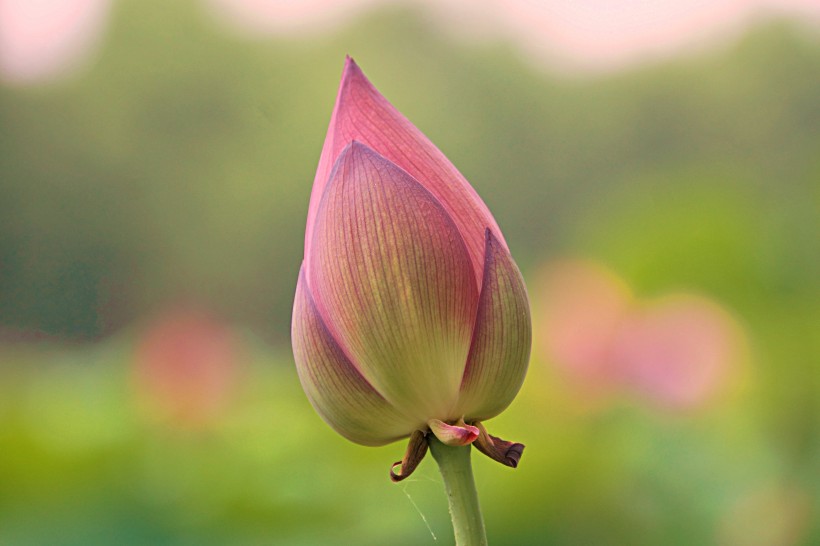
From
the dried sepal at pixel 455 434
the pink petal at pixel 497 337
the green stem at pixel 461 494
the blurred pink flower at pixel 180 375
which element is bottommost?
the blurred pink flower at pixel 180 375

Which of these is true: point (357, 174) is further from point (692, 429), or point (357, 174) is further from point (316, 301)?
point (692, 429)

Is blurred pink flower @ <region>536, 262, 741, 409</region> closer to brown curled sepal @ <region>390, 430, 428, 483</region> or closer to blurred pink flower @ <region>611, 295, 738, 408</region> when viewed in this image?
blurred pink flower @ <region>611, 295, 738, 408</region>

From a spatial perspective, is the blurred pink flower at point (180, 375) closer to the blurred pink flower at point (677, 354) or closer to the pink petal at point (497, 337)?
the blurred pink flower at point (677, 354)

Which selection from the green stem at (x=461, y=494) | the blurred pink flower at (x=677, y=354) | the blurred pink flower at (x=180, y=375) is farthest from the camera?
the blurred pink flower at (x=180, y=375)

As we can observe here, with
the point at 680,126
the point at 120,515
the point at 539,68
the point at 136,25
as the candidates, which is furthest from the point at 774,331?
the point at 136,25

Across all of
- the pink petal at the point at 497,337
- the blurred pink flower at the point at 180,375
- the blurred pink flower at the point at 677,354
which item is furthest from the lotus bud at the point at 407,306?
the blurred pink flower at the point at 180,375

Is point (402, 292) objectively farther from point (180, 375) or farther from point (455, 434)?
point (180, 375)

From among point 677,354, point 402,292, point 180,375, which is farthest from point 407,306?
point 180,375
